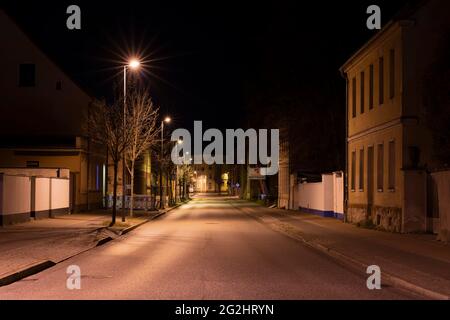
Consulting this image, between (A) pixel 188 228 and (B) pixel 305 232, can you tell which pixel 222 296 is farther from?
(A) pixel 188 228

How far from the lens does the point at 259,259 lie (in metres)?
17.4

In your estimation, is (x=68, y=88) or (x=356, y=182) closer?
(x=356, y=182)

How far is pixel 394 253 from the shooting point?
1816 cm

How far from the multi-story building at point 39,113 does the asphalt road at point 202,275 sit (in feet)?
76.9

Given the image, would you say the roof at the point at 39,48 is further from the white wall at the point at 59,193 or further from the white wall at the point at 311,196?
the white wall at the point at 311,196

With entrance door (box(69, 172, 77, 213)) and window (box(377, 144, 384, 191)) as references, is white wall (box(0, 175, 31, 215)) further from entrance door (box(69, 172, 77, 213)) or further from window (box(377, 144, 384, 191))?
window (box(377, 144, 384, 191))

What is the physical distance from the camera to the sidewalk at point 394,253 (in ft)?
41.5

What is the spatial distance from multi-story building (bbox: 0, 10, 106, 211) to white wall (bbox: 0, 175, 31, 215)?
12.2m

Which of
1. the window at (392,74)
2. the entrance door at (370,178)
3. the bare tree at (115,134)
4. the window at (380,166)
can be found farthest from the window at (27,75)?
the window at (392,74)

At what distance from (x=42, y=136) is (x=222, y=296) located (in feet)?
128

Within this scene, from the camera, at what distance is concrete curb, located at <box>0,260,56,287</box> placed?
42.4 feet

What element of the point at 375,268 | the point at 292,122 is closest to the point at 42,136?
the point at 292,122

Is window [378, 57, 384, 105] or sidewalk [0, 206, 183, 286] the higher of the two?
window [378, 57, 384, 105]

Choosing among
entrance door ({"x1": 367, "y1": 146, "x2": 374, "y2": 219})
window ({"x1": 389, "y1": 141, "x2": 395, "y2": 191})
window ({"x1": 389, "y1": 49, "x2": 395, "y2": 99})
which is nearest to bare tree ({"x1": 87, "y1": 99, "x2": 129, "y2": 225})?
entrance door ({"x1": 367, "y1": 146, "x2": 374, "y2": 219})
